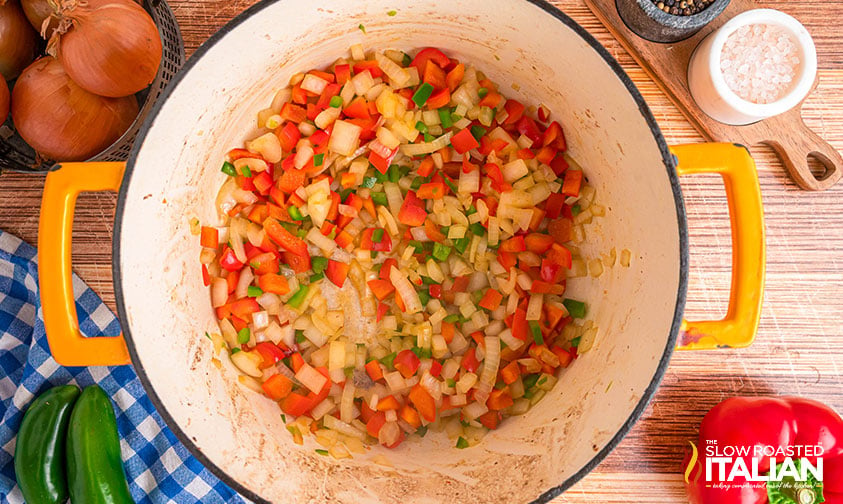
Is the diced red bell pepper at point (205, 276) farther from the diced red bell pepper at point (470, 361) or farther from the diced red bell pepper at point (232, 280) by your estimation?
the diced red bell pepper at point (470, 361)

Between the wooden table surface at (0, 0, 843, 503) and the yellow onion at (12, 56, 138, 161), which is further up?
the yellow onion at (12, 56, 138, 161)

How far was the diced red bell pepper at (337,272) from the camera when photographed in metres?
1.38

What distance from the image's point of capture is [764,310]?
1.43 metres

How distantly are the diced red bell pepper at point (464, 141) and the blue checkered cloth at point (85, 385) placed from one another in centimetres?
90

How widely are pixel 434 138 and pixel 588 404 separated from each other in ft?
2.17

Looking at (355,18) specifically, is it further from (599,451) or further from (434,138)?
(599,451)

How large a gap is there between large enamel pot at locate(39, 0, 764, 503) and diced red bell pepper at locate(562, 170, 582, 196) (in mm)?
46

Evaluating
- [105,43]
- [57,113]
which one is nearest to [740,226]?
[105,43]

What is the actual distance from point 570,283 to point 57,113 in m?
1.12

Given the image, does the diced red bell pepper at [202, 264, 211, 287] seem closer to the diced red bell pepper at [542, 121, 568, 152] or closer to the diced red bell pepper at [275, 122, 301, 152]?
the diced red bell pepper at [275, 122, 301, 152]

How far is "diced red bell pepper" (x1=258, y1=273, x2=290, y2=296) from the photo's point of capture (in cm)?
135

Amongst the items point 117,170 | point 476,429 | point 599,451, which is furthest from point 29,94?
point 599,451

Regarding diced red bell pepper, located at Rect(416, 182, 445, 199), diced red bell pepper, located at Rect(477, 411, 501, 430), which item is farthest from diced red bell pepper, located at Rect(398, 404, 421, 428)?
diced red bell pepper, located at Rect(416, 182, 445, 199)

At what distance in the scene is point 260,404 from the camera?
52.3 inches
